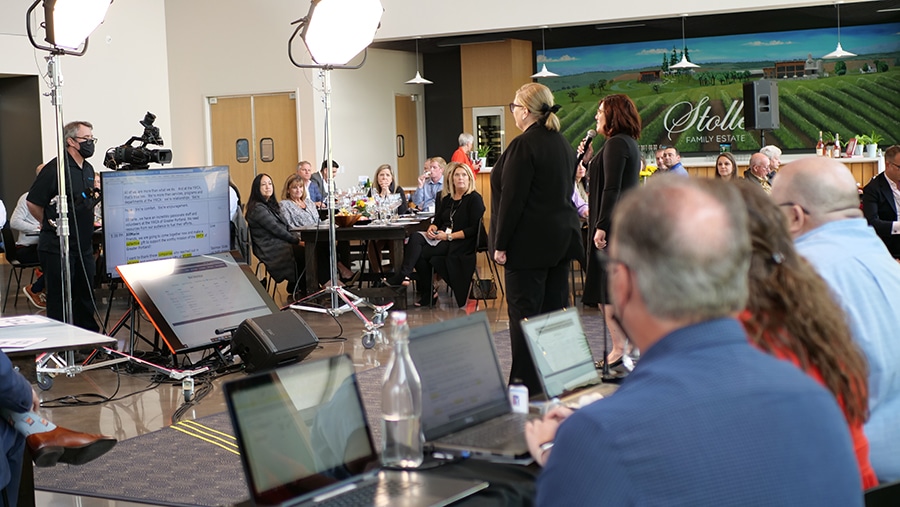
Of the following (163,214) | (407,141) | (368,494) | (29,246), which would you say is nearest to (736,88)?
(407,141)

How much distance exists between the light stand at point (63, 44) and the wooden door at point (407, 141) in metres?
11.1

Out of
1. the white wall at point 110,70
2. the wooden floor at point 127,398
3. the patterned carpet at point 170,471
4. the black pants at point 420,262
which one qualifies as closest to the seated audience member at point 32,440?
the patterned carpet at point 170,471

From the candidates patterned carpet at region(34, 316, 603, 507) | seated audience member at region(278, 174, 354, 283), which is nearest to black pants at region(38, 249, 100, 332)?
patterned carpet at region(34, 316, 603, 507)

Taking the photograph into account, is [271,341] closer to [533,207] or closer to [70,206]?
[533,207]

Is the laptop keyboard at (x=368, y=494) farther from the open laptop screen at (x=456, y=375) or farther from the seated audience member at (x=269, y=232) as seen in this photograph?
the seated audience member at (x=269, y=232)

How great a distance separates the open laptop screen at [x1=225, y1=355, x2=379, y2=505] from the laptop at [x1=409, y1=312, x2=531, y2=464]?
21 centimetres

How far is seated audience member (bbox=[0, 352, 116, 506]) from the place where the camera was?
9.86ft

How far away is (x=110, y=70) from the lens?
1423 cm

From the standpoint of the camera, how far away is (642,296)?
136cm

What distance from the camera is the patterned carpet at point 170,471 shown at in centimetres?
420

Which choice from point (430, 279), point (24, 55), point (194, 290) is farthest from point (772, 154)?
point (24, 55)

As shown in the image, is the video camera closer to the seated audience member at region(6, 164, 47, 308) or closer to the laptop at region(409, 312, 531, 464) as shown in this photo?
the seated audience member at region(6, 164, 47, 308)

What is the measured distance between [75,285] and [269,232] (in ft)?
→ 8.23

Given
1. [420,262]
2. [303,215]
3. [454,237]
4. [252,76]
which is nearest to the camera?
[454,237]
